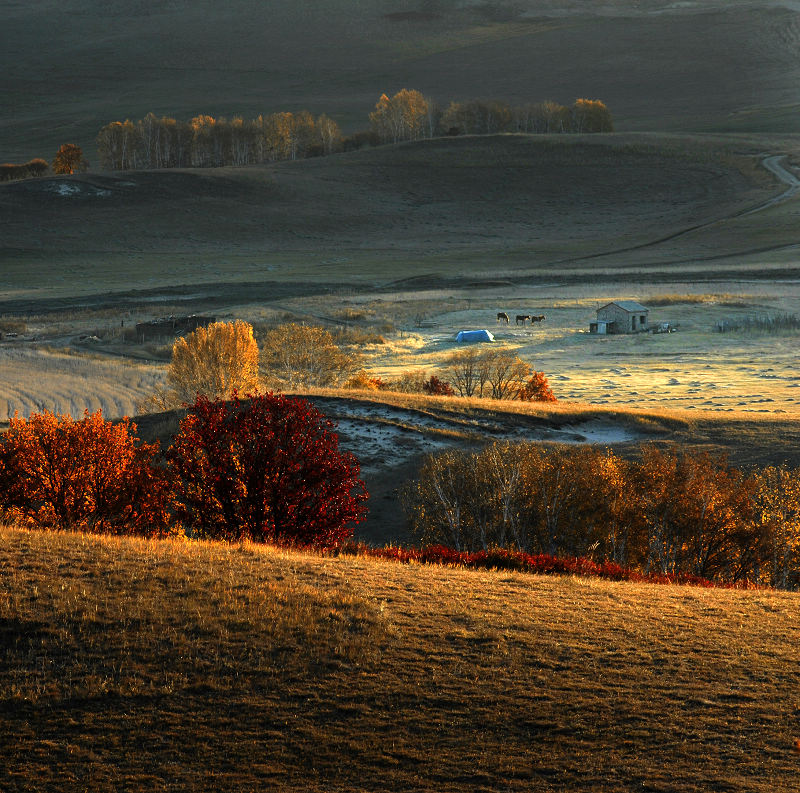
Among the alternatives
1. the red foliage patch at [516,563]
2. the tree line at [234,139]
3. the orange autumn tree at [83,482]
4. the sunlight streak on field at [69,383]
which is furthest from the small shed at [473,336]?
the tree line at [234,139]

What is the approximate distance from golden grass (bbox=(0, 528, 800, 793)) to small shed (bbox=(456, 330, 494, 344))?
60.0 meters

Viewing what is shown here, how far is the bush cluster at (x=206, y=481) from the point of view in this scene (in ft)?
73.9

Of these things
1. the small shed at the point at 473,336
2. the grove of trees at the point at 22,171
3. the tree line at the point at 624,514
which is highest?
the grove of trees at the point at 22,171

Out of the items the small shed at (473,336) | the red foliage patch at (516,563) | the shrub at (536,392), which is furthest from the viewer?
the small shed at (473,336)

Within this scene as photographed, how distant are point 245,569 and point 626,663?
624 cm

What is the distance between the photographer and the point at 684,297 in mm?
92875

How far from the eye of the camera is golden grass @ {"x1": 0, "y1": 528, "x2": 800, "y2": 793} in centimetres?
1072

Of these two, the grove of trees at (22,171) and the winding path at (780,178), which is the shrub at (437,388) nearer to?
the winding path at (780,178)

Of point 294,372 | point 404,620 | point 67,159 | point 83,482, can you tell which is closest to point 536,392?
point 294,372

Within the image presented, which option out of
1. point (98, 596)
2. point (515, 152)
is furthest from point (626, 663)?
point (515, 152)

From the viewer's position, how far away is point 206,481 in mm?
22734

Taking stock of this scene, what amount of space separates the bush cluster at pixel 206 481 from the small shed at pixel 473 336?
5230 cm

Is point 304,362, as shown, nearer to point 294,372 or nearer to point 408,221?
point 294,372

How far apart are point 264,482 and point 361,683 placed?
35.7 feet
